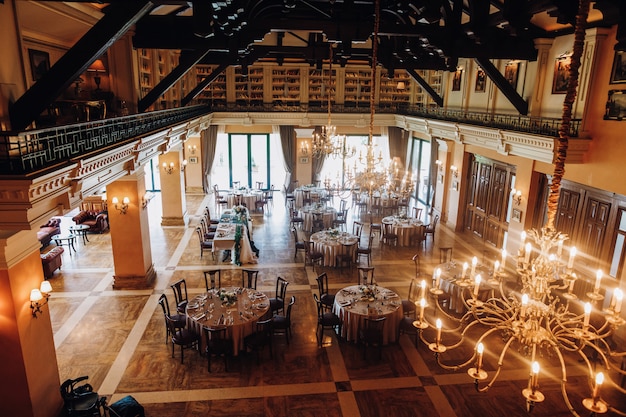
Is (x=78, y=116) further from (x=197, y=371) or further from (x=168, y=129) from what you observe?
(x=197, y=371)

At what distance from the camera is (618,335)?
8.31 meters

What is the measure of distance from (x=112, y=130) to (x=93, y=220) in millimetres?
9210

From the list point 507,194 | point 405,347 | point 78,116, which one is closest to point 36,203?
point 78,116

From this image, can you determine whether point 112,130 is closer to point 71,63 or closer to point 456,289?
point 71,63

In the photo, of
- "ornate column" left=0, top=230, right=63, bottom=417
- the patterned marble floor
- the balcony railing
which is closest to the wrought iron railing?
the balcony railing

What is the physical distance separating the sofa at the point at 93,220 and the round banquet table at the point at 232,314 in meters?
8.28

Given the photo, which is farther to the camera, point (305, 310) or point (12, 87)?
point (305, 310)

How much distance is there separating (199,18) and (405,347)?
277 inches

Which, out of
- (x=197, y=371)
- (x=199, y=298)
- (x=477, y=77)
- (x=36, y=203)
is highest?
(x=477, y=77)

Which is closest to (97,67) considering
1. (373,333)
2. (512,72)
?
(373,333)

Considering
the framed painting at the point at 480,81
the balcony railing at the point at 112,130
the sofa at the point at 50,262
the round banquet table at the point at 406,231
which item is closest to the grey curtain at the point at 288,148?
the balcony railing at the point at 112,130

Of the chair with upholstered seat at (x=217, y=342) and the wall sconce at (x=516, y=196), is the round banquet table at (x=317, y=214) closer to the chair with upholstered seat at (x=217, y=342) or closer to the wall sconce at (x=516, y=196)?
the wall sconce at (x=516, y=196)

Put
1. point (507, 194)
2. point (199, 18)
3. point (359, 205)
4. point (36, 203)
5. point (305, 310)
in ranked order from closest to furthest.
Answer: point (36, 203), point (199, 18), point (305, 310), point (507, 194), point (359, 205)

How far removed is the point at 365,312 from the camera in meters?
8.16
